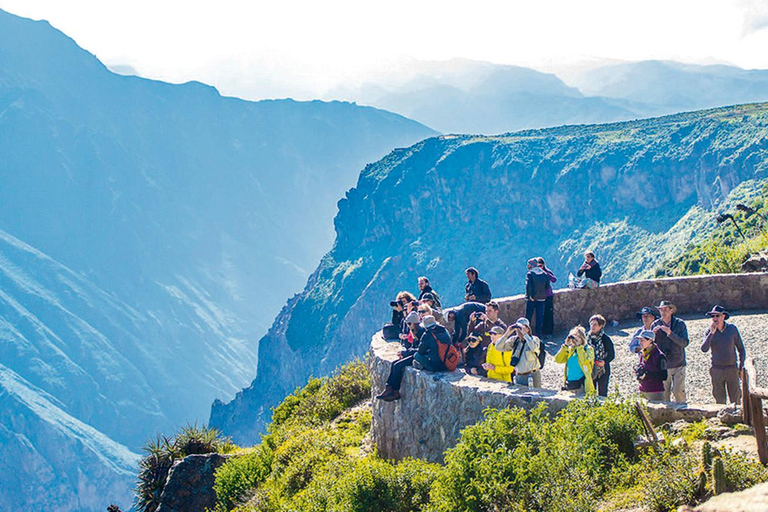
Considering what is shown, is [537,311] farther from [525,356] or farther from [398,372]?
[525,356]

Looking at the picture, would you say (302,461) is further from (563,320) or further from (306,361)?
A: (306,361)

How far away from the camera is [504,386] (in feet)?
30.9

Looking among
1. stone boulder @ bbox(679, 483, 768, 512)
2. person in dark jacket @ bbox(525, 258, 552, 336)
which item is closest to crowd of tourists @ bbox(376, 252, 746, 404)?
person in dark jacket @ bbox(525, 258, 552, 336)

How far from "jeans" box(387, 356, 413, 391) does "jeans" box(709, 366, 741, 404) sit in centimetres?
393

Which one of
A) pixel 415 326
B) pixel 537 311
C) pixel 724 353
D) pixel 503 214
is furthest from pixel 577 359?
pixel 503 214

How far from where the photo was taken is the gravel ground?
11344 mm

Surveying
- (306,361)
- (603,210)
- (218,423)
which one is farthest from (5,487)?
(603,210)

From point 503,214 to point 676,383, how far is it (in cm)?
11944

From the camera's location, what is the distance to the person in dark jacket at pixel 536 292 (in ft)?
46.6

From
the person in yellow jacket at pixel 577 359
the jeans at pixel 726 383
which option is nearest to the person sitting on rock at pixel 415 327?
the person in yellow jacket at pixel 577 359

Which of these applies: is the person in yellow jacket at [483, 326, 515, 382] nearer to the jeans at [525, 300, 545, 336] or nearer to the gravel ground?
the gravel ground

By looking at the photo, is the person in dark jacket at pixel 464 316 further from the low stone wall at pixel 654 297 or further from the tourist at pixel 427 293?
the low stone wall at pixel 654 297

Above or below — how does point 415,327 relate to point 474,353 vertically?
above

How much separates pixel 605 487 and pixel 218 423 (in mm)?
147643
